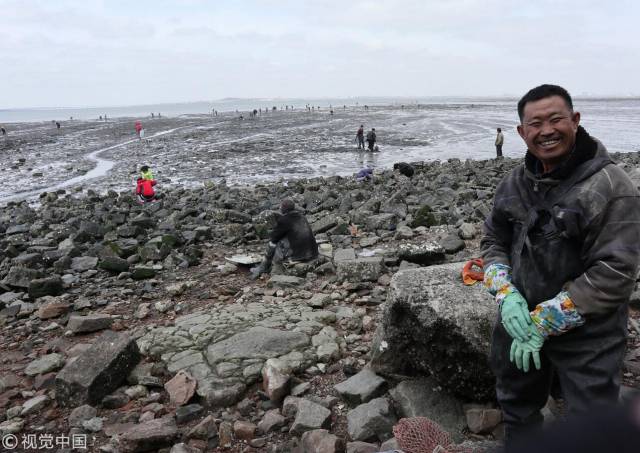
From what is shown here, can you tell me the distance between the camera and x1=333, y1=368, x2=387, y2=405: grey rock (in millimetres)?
3928

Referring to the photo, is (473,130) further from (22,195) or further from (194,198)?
(22,195)

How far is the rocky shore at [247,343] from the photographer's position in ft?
11.7

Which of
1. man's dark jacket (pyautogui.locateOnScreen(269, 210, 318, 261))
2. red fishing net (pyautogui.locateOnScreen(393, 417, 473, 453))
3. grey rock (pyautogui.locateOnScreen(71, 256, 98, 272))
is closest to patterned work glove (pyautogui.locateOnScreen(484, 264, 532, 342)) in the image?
red fishing net (pyautogui.locateOnScreen(393, 417, 473, 453))

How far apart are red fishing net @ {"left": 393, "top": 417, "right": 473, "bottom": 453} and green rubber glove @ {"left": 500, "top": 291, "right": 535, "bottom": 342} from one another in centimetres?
100

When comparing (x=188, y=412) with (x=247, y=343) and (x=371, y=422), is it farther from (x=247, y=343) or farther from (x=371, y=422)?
(x=371, y=422)

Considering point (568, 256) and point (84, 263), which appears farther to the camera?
point (84, 263)

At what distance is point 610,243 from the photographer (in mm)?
1965

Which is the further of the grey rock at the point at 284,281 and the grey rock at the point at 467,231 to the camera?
the grey rock at the point at 467,231

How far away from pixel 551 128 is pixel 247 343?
391cm

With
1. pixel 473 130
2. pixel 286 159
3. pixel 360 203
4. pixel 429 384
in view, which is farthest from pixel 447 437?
pixel 473 130

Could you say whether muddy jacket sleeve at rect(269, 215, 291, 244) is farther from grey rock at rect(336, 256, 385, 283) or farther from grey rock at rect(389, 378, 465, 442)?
grey rock at rect(389, 378, 465, 442)

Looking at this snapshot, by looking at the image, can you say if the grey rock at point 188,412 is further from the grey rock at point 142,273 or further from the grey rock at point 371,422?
the grey rock at point 142,273

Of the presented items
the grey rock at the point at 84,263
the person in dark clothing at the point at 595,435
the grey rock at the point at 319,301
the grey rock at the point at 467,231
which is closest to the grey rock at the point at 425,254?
the grey rock at the point at 467,231

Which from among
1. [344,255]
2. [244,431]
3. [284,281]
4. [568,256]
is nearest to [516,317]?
[568,256]
